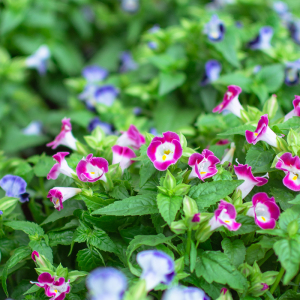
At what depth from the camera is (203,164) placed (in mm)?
1020

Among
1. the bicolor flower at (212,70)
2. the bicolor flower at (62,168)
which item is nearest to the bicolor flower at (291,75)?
the bicolor flower at (212,70)

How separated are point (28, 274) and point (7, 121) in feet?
4.94

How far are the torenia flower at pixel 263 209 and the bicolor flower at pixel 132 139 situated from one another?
480mm

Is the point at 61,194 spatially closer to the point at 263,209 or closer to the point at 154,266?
the point at 154,266

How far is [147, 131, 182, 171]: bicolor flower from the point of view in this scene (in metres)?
0.97

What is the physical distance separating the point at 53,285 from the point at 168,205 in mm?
398

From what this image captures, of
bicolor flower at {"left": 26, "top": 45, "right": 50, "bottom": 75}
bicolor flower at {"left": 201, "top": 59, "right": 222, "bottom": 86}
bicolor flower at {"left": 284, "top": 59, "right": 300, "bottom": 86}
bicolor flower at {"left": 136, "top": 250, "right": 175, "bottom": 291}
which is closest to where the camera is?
bicolor flower at {"left": 136, "top": 250, "right": 175, "bottom": 291}

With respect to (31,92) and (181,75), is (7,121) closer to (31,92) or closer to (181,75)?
(31,92)

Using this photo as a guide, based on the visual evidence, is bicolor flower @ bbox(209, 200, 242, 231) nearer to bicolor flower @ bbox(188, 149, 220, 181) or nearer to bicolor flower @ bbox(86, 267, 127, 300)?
bicolor flower @ bbox(188, 149, 220, 181)

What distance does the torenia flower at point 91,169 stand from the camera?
1020 millimetres

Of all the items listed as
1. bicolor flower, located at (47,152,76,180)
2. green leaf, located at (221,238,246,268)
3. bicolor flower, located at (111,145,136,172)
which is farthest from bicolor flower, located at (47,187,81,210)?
green leaf, located at (221,238,246,268)

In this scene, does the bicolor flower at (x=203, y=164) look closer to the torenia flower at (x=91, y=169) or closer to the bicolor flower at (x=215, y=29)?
the torenia flower at (x=91, y=169)

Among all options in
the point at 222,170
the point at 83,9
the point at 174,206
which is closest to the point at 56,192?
the point at 174,206

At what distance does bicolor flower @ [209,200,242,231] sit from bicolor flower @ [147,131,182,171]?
19 centimetres
